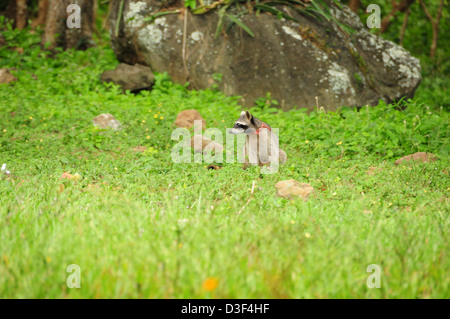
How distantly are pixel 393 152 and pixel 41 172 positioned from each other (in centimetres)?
529

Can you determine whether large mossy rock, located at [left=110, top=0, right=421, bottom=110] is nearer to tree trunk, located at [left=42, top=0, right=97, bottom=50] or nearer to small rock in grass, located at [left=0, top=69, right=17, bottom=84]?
tree trunk, located at [left=42, top=0, right=97, bottom=50]

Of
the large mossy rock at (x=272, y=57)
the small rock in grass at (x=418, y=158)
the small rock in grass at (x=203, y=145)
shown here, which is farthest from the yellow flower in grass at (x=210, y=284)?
the large mossy rock at (x=272, y=57)

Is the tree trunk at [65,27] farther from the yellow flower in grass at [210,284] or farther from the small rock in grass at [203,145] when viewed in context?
the yellow flower in grass at [210,284]

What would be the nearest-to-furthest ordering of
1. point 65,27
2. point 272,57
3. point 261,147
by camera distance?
point 261,147 → point 272,57 → point 65,27

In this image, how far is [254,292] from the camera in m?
2.69

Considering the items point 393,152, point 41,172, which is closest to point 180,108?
point 41,172

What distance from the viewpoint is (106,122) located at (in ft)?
25.0

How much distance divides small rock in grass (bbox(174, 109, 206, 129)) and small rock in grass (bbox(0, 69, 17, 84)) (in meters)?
4.60

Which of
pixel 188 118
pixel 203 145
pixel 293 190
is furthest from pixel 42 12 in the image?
pixel 293 190

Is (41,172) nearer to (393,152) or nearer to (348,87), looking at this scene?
(393,152)

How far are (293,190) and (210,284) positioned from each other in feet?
8.71

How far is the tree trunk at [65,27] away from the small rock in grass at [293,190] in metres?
9.02

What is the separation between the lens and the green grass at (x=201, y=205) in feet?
9.09

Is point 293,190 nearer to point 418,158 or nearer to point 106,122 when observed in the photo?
point 418,158
